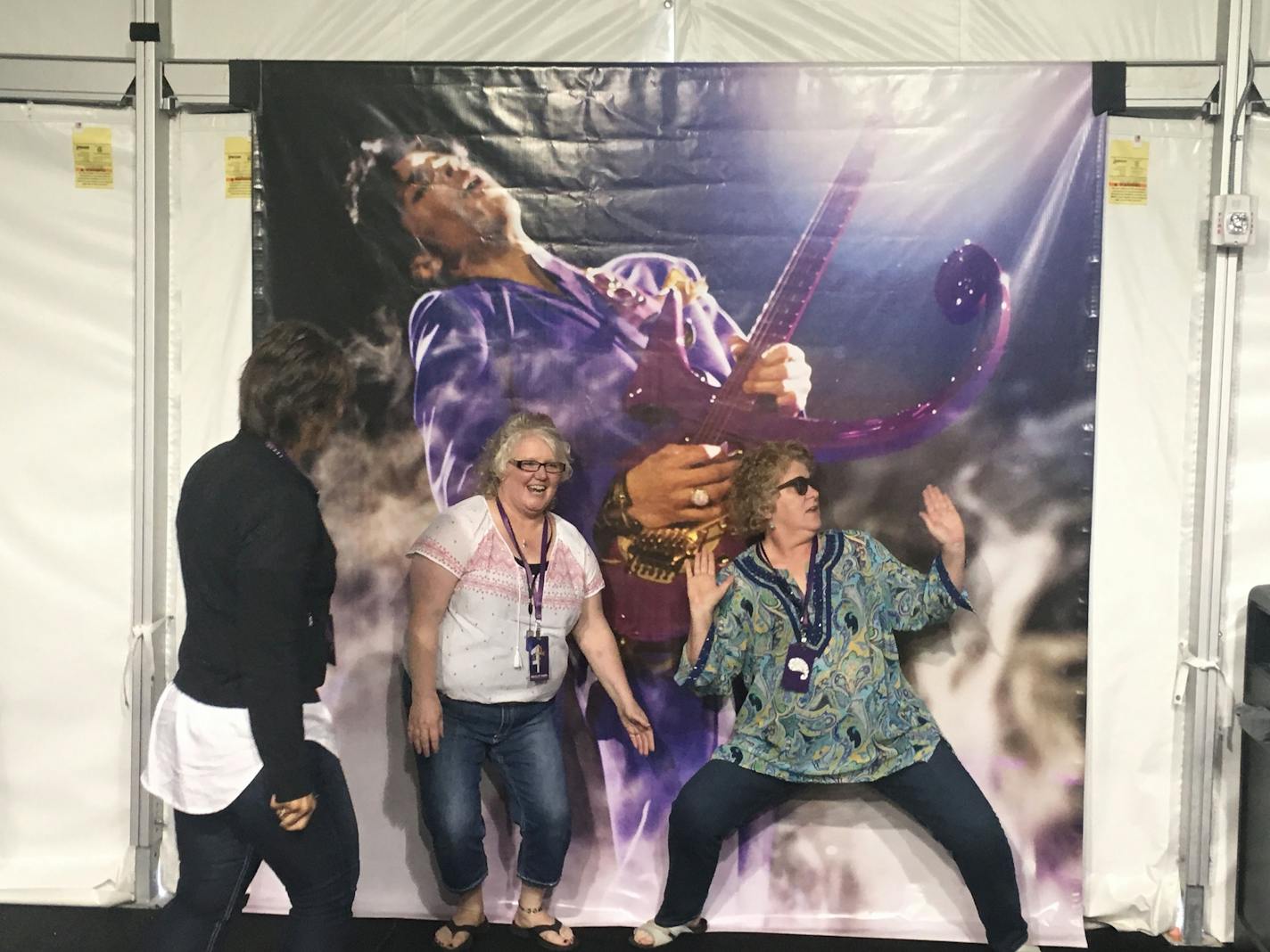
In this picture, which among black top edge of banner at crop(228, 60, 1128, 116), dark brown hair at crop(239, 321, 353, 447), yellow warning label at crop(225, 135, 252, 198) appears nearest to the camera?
dark brown hair at crop(239, 321, 353, 447)

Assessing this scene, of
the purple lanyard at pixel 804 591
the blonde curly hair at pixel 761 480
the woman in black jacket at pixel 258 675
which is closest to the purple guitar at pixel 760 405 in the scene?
the blonde curly hair at pixel 761 480

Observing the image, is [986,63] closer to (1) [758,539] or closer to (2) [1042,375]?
(2) [1042,375]

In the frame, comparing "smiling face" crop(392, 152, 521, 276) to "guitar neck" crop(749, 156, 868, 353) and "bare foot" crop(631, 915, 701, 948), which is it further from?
"bare foot" crop(631, 915, 701, 948)

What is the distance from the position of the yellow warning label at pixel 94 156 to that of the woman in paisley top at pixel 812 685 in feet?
6.53

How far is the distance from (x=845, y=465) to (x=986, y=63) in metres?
1.13

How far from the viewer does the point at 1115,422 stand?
3082 mm

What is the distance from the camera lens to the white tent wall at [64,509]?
3217 millimetres

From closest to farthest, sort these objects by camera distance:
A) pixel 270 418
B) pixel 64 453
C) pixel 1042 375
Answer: pixel 270 418
pixel 1042 375
pixel 64 453

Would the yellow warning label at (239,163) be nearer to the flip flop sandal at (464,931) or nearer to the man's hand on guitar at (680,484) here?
the man's hand on guitar at (680,484)

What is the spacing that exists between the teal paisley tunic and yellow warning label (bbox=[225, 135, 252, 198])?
172 centimetres

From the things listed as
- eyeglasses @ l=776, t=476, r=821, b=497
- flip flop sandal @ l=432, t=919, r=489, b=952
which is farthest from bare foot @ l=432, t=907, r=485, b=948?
eyeglasses @ l=776, t=476, r=821, b=497

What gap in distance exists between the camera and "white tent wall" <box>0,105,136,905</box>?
322 centimetres

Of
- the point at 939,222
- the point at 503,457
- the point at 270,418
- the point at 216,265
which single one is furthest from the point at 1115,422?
the point at 216,265

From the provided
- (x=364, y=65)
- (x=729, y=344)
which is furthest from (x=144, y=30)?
(x=729, y=344)
